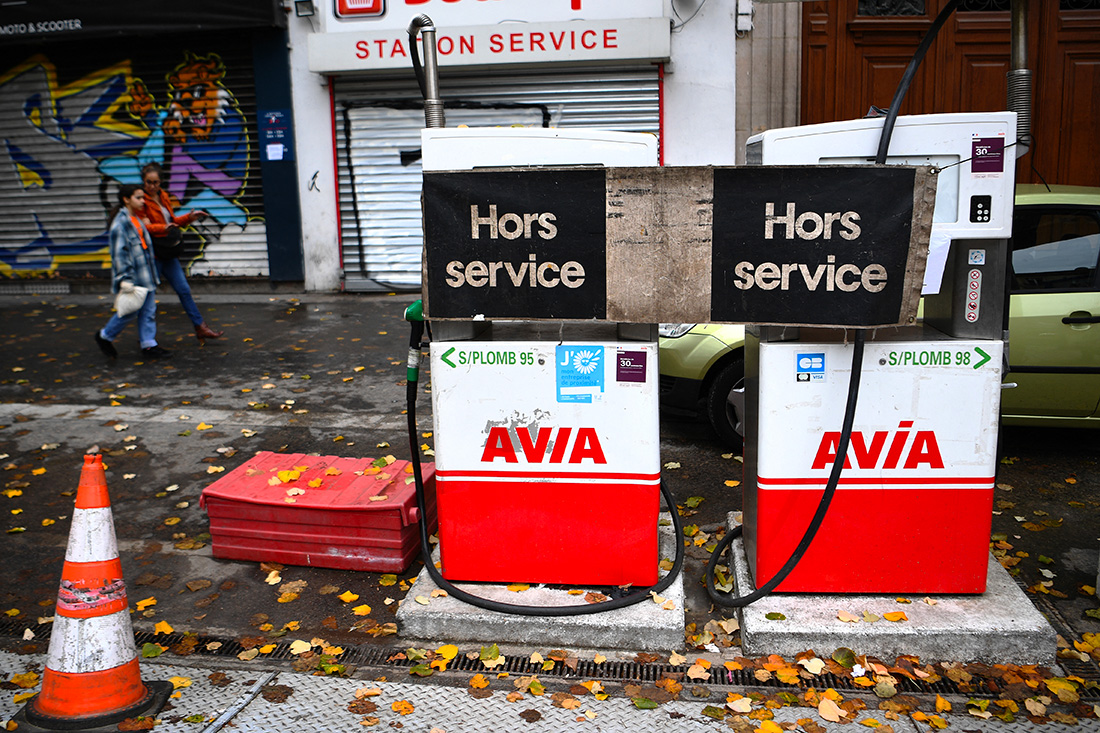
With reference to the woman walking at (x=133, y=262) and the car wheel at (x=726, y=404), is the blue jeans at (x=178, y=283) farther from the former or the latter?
the car wheel at (x=726, y=404)

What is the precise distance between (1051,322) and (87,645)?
19.1 ft

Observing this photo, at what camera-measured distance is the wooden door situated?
11438 millimetres

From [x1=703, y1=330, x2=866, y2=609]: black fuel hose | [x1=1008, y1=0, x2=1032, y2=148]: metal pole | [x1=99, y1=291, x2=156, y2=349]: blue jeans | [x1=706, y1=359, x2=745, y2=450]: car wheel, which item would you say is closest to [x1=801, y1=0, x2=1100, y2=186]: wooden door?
[x1=706, y1=359, x2=745, y2=450]: car wheel

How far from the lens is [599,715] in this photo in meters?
3.34

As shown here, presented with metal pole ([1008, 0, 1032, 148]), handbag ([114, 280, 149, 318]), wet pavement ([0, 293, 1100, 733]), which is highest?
metal pole ([1008, 0, 1032, 148])

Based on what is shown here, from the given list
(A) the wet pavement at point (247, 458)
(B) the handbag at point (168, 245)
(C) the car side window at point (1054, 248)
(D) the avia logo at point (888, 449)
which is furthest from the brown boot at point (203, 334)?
(C) the car side window at point (1054, 248)

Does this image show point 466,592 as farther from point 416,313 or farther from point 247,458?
point 247,458

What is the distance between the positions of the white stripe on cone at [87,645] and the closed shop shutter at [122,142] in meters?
10.3

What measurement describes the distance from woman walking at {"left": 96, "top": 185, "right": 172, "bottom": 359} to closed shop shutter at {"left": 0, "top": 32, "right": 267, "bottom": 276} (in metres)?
3.97

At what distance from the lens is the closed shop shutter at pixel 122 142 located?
1266cm

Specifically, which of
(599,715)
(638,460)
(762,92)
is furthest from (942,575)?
(762,92)

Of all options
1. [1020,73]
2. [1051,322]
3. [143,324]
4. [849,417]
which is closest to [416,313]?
[849,417]

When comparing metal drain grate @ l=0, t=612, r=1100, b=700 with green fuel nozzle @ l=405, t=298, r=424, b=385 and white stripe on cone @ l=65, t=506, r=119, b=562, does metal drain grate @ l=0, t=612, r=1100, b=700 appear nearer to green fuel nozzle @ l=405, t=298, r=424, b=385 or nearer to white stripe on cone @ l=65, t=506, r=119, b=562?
white stripe on cone @ l=65, t=506, r=119, b=562

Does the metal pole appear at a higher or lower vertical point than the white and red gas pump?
higher
